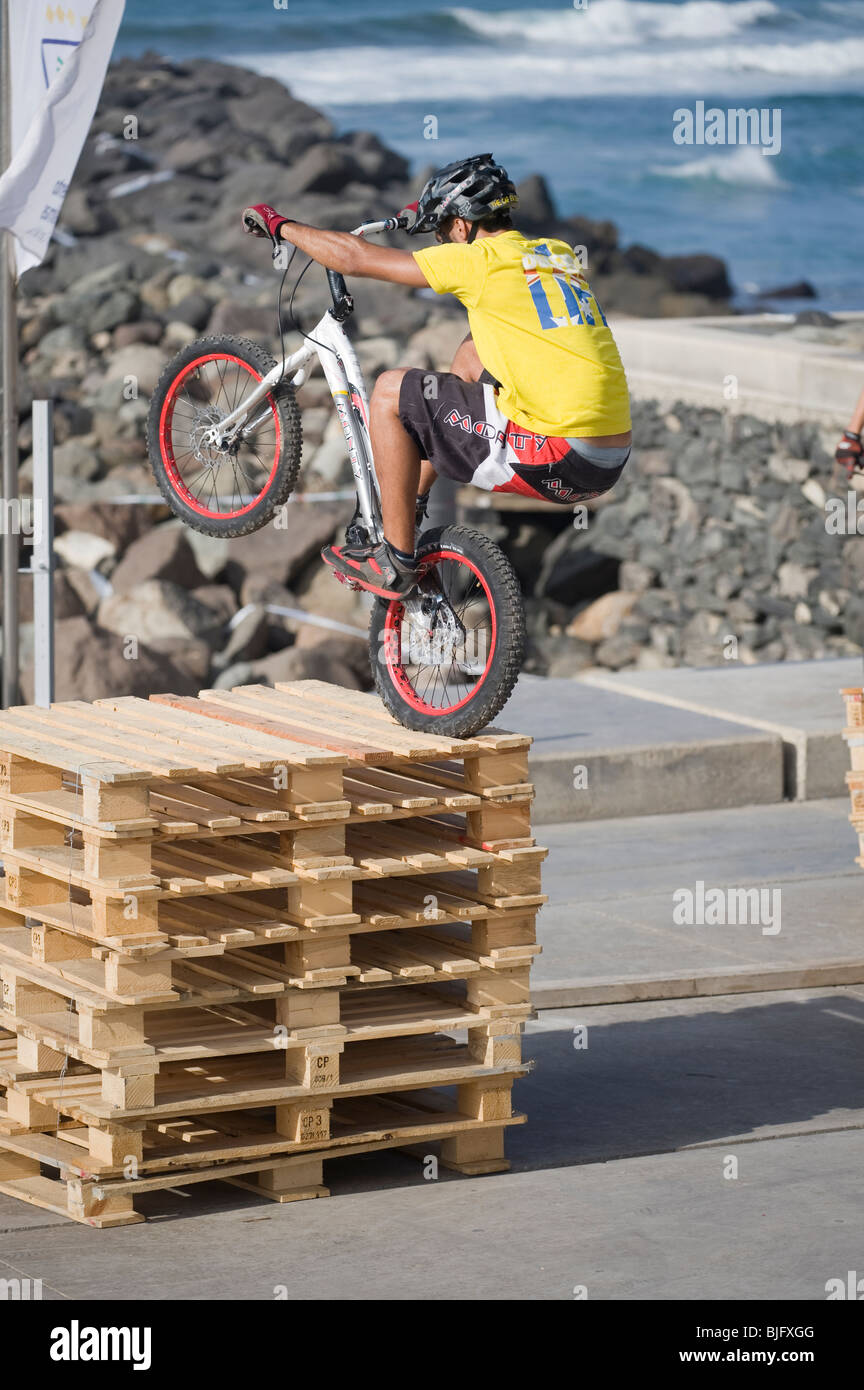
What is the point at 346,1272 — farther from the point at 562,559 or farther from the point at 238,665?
the point at 562,559

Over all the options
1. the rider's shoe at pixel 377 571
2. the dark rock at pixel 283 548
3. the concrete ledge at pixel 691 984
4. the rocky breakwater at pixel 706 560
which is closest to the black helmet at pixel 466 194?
the rider's shoe at pixel 377 571

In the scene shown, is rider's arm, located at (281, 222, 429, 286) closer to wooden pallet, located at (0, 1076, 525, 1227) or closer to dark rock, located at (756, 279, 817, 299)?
wooden pallet, located at (0, 1076, 525, 1227)

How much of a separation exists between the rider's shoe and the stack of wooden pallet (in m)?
0.48

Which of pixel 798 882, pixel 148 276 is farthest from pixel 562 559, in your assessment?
pixel 148 276

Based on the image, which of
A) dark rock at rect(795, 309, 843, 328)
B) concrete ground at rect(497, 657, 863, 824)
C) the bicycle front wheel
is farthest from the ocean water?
the bicycle front wheel

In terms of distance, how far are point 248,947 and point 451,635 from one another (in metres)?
1.26

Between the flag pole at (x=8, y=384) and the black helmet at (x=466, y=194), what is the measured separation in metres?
4.05

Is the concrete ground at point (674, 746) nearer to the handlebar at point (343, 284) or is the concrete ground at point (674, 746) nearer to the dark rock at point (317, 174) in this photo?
the handlebar at point (343, 284)

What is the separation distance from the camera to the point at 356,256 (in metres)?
7.15

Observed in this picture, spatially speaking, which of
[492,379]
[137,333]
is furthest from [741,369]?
[137,333]

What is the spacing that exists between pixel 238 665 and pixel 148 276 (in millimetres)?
18403

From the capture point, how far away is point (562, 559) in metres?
23.4

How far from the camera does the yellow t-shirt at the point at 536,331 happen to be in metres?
7.14

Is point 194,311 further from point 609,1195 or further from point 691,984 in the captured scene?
point 609,1195
